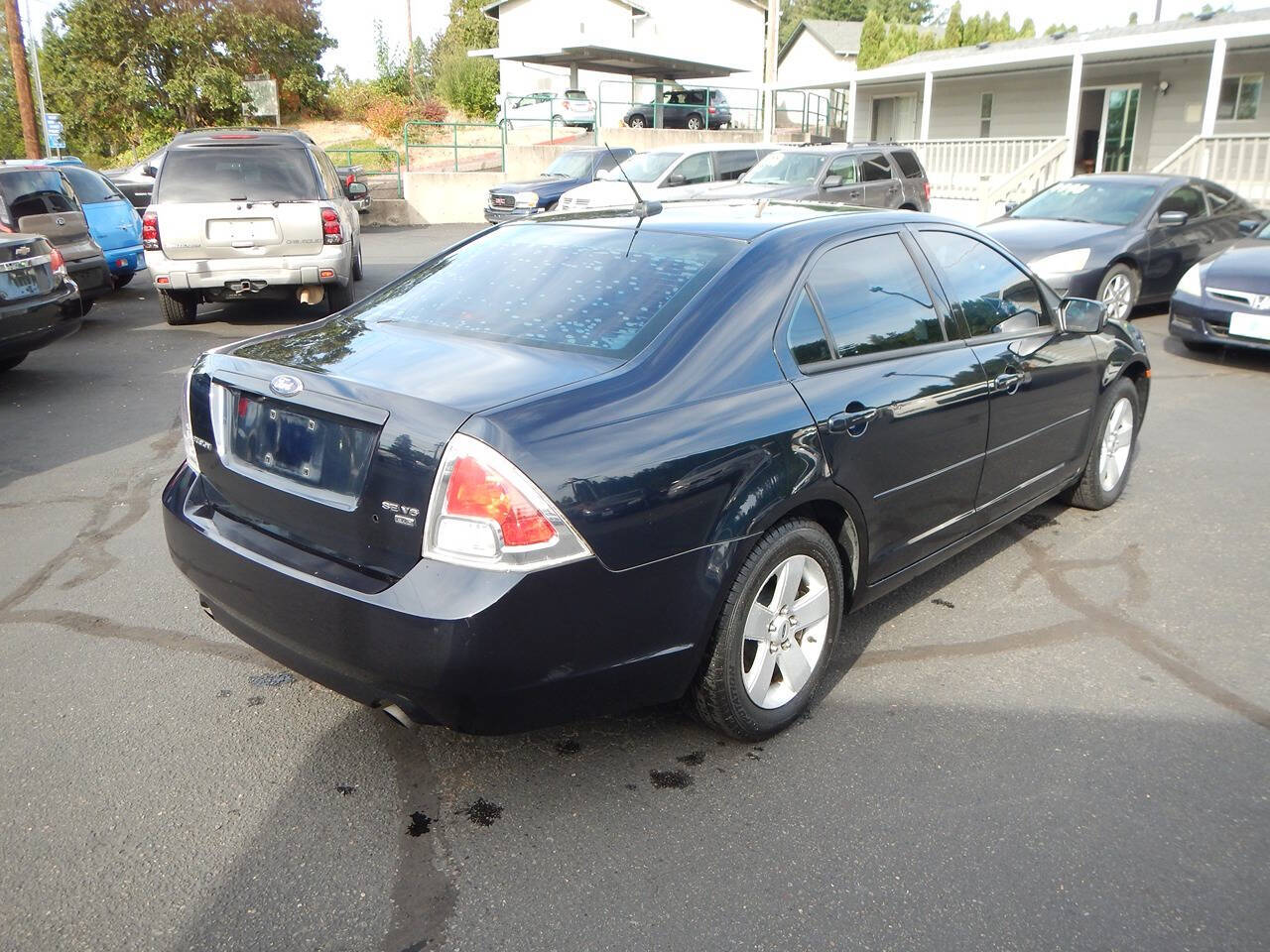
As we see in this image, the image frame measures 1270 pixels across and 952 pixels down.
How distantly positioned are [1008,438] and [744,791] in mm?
2074

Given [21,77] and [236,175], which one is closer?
[236,175]

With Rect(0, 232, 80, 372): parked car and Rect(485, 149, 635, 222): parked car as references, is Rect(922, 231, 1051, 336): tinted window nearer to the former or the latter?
Rect(0, 232, 80, 372): parked car

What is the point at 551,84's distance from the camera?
43.8 metres

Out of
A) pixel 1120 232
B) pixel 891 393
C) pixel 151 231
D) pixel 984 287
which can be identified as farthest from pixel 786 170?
pixel 891 393

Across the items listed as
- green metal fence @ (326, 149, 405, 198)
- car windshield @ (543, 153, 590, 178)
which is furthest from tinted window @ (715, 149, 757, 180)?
green metal fence @ (326, 149, 405, 198)

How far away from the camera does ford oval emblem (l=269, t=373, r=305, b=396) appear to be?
119 inches

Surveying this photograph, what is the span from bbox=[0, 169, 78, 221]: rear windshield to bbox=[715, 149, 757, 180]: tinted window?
10.7m

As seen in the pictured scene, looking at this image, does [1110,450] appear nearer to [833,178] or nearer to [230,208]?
[230,208]

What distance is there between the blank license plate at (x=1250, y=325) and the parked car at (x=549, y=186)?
488 inches

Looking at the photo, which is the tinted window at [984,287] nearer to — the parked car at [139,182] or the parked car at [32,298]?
the parked car at [32,298]

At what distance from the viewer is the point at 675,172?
58.2 feet

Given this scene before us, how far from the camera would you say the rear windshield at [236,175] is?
33.2 ft

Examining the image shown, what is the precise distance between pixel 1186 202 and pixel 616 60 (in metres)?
27.8

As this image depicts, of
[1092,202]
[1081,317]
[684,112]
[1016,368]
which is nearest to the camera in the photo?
[1016,368]
